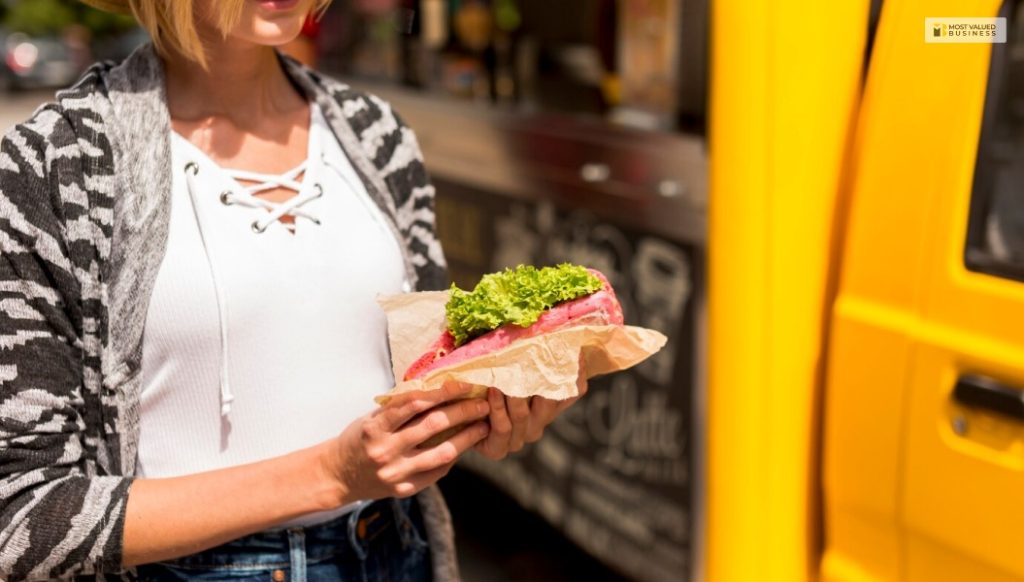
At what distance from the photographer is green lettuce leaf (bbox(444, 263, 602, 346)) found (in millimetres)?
1552

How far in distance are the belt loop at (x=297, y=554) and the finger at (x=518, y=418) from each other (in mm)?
335

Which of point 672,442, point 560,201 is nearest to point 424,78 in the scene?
point 560,201

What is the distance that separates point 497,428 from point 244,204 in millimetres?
485

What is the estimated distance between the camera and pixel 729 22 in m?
1.83

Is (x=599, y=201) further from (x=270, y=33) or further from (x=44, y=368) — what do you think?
(x=44, y=368)

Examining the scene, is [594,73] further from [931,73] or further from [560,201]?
[931,73]

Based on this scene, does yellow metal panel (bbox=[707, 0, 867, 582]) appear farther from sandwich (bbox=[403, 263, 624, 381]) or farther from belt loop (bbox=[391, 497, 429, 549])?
belt loop (bbox=[391, 497, 429, 549])

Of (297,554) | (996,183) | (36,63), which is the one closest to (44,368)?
(297,554)

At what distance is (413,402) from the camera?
1.47 m

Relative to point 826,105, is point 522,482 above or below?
below

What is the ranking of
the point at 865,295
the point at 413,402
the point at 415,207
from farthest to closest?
the point at 415,207
the point at 865,295
the point at 413,402

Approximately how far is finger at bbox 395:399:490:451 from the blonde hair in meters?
0.60

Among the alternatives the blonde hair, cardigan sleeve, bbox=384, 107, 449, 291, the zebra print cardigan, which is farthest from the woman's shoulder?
cardigan sleeve, bbox=384, 107, 449, 291

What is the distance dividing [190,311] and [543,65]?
3327 millimetres
